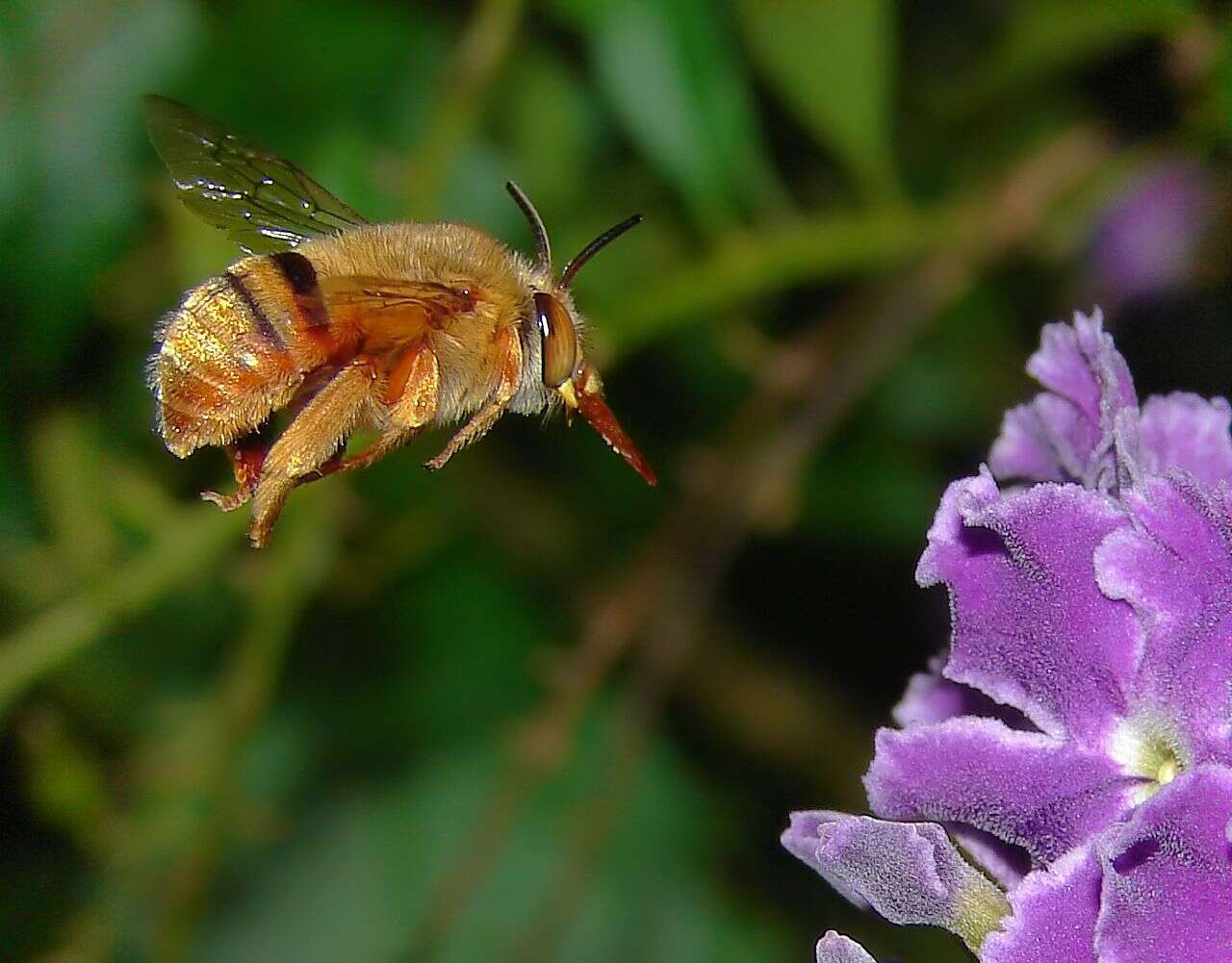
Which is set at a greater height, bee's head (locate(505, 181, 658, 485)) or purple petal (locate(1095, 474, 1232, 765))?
bee's head (locate(505, 181, 658, 485))

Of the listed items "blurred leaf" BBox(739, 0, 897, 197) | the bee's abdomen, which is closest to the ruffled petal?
the bee's abdomen

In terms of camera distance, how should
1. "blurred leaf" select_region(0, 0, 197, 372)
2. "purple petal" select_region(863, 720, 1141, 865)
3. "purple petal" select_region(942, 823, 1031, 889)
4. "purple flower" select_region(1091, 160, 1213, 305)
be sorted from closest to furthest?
"purple petal" select_region(863, 720, 1141, 865) < "purple petal" select_region(942, 823, 1031, 889) < "blurred leaf" select_region(0, 0, 197, 372) < "purple flower" select_region(1091, 160, 1213, 305)

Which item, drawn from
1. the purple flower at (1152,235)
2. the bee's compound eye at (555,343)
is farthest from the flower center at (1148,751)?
the purple flower at (1152,235)

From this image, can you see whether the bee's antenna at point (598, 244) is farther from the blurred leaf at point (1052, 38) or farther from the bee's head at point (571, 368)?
the blurred leaf at point (1052, 38)

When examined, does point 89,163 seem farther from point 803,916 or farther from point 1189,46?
point 803,916

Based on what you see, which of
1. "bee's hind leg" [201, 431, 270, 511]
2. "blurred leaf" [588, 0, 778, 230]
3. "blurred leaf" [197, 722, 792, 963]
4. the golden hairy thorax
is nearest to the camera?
the golden hairy thorax

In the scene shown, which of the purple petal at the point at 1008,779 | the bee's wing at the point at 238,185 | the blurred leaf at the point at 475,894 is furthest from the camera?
the blurred leaf at the point at 475,894

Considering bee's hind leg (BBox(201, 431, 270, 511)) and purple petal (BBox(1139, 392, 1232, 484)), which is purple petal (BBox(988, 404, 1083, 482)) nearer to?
purple petal (BBox(1139, 392, 1232, 484))
